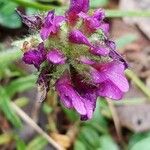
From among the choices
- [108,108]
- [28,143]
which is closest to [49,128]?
[28,143]

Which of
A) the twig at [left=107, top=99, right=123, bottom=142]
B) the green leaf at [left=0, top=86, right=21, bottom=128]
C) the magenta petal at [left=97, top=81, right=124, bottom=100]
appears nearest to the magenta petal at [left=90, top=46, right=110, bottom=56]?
the magenta petal at [left=97, top=81, right=124, bottom=100]

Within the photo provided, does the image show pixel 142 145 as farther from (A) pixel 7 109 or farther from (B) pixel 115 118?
(A) pixel 7 109

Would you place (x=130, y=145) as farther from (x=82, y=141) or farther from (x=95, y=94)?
(x=95, y=94)

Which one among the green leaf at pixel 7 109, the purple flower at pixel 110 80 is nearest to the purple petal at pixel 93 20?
the purple flower at pixel 110 80

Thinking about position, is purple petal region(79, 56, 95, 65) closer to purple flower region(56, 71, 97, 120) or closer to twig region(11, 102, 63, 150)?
purple flower region(56, 71, 97, 120)

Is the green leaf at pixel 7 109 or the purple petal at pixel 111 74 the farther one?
the green leaf at pixel 7 109

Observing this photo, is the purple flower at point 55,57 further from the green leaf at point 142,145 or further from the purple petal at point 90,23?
the green leaf at point 142,145
